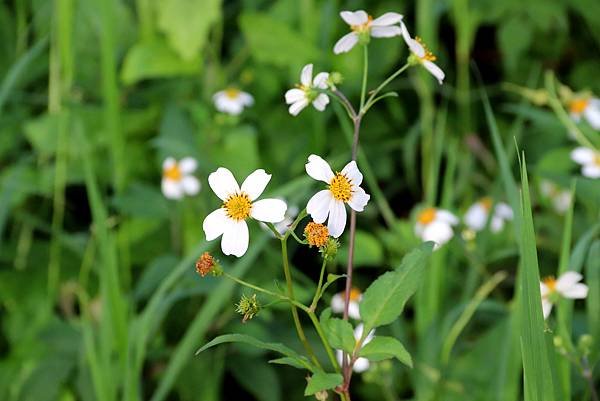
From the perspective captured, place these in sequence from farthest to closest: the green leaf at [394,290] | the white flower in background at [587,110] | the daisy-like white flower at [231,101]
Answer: the white flower in background at [587,110]
the daisy-like white flower at [231,101]
the green leaf at [394,290]

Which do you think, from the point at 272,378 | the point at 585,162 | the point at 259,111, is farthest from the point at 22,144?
the point at 585,162

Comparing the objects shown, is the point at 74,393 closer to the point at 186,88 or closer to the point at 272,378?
the point at 272,378

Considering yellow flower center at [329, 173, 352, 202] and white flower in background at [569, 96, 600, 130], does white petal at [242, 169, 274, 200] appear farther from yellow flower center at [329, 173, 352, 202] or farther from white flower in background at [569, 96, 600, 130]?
white flower in background at [569, 96, 600, 130]

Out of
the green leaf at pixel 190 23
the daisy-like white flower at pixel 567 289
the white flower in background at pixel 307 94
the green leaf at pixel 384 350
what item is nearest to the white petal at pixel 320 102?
the white flower in background at pixel 307 94

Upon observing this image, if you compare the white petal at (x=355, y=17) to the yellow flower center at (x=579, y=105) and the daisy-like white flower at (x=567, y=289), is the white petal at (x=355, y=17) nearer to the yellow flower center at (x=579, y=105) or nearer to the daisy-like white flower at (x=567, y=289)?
the daisy-like white flower at (x=567, y=289)

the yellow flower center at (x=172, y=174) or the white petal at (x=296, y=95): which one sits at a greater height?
the yellow flower center at (x=172, y=174)

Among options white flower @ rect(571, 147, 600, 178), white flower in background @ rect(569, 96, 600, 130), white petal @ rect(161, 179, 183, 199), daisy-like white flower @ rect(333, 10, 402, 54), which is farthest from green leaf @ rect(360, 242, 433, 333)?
white flower in background @ rect(569, 96, 600, 130)

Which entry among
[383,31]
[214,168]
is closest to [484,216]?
[214,168]
